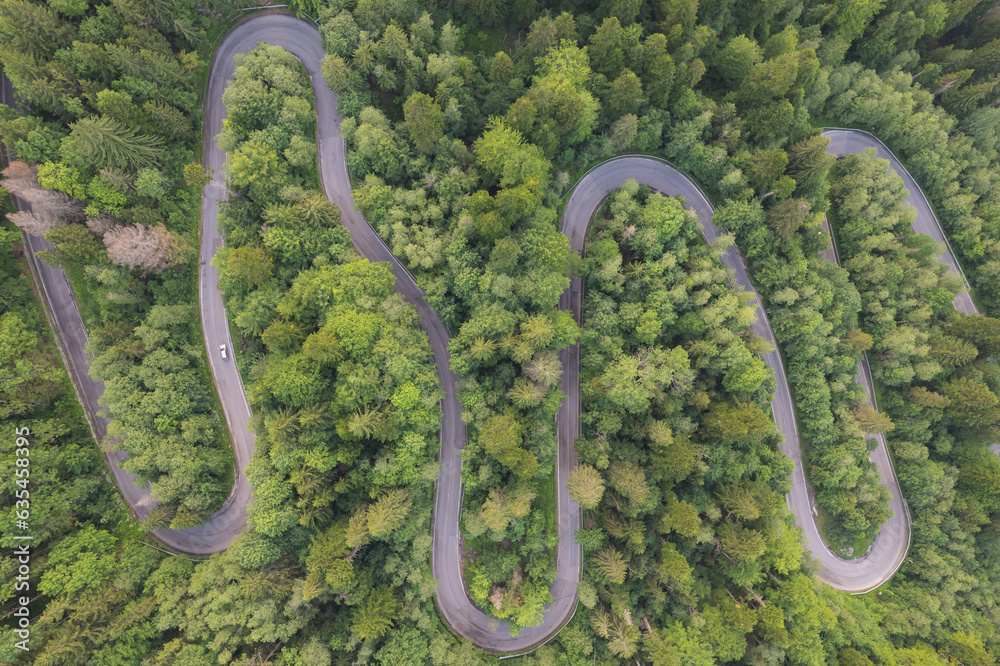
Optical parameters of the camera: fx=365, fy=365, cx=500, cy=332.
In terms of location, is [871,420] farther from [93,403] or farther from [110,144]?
[93,403]

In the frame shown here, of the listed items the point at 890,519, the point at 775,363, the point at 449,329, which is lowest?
the point at 890,519

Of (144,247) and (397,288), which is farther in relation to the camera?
(397,288)

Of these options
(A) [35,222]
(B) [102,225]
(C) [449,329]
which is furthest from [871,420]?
(A) [35,222]

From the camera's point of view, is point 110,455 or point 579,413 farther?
point 579,413

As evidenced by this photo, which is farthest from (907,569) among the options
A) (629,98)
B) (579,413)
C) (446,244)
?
(446,244)

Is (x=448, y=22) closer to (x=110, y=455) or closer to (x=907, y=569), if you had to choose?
(x=110, y=455)

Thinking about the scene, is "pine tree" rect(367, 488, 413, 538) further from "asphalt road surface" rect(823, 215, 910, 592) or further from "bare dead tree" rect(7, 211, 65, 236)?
"asphalt road surface" rect(823, 215, 910, 592)

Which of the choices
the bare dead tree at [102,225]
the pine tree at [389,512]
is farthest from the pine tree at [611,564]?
the bare dead tree at [102,225]

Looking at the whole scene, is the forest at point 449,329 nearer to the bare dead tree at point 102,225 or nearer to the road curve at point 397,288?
the bare dead tree at point 102,225

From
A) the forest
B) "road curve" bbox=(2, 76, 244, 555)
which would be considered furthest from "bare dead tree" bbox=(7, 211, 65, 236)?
"road curve" bbox=(2, 76, 244, 555)
